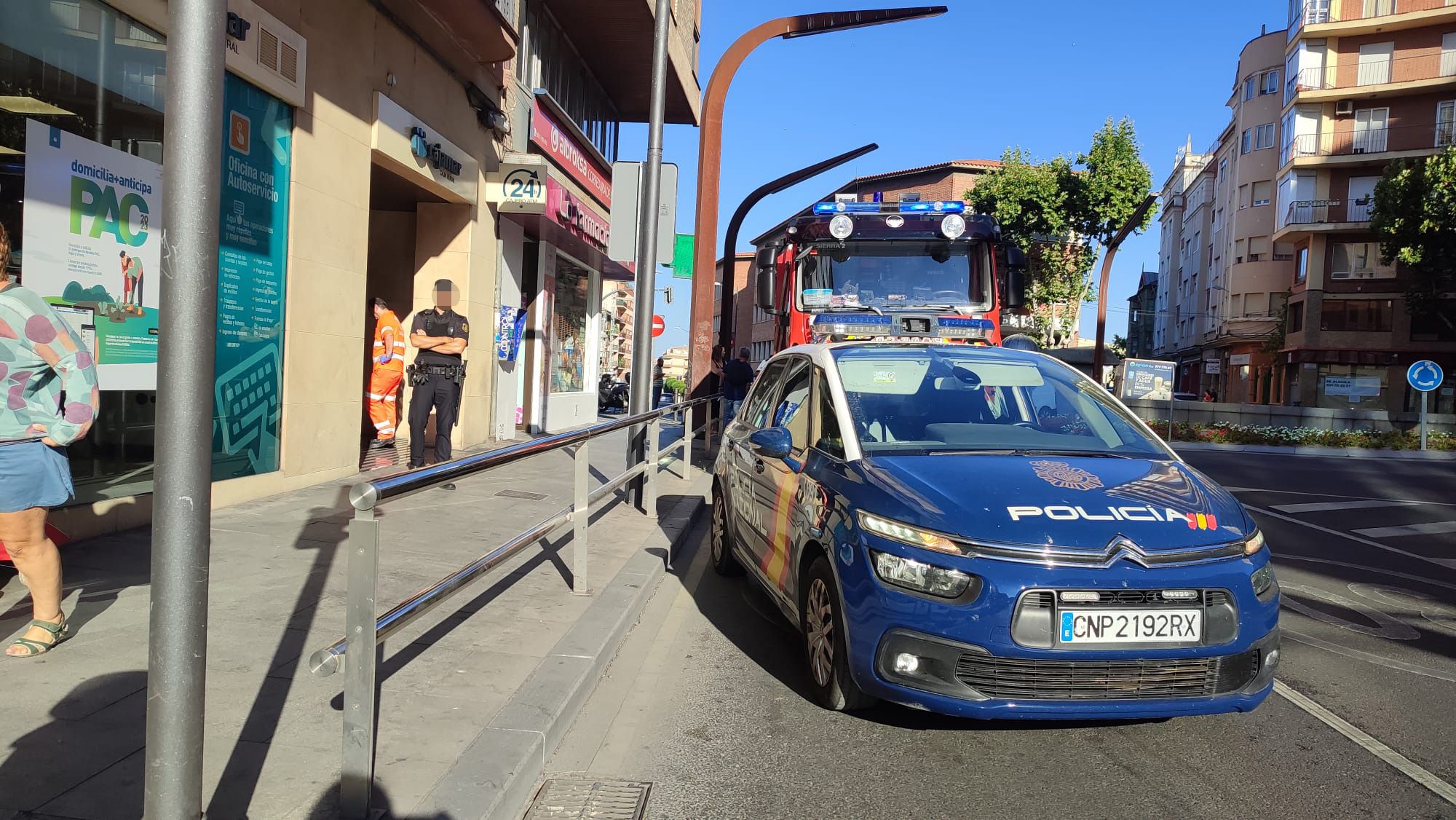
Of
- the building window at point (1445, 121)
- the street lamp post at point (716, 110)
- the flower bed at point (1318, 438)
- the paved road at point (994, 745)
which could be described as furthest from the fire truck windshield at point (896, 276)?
the building window at point (1445, 121)

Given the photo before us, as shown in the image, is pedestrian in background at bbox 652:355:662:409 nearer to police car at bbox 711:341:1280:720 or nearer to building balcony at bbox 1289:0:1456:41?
police car at bbox 711:341:1280:720

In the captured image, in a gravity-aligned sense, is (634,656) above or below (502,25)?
below

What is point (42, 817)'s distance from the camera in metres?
2.59

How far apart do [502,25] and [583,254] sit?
27.8 ft

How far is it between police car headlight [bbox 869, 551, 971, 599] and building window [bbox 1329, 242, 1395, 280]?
160 ft

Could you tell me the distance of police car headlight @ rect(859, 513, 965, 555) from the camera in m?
3.55

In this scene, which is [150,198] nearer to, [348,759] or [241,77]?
[241,77]

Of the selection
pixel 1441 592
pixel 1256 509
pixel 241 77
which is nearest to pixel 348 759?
pixel 241 77

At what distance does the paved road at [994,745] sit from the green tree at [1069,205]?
118ft

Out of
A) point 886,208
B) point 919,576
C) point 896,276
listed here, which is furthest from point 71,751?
point 886,208

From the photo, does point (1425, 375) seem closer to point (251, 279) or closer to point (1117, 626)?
point (1117, 626)

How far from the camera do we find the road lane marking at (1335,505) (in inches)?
466

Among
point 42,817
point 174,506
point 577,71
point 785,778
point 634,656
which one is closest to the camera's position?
point 174,506

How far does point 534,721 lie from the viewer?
3.57m
